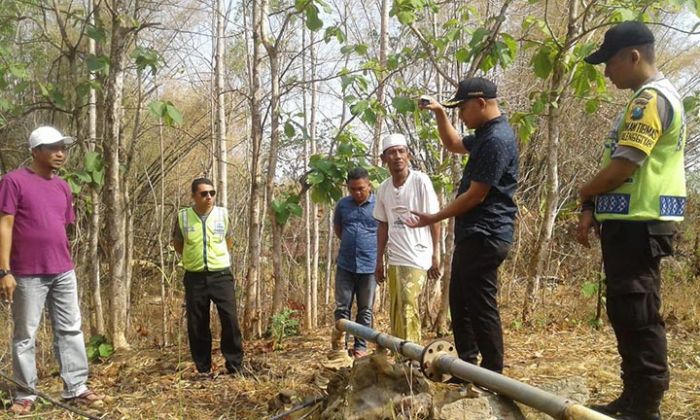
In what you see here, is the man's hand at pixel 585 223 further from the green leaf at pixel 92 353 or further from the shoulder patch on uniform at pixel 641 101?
the green leaf at pixel 92 353

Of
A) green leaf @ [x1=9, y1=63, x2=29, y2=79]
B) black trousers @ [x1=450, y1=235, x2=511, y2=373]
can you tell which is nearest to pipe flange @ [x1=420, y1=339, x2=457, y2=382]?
black trousers @ [x1=450, y1=235, x2=511, y2=373]

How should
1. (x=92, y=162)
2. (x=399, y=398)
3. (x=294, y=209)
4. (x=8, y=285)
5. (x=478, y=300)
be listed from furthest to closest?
1. (x=294, y=209)
2. (x=92, y=162)
3. (x=8, y=285)
4. (x=478, y=300)
5. (x=399, y=398)

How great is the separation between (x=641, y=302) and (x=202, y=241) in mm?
2907

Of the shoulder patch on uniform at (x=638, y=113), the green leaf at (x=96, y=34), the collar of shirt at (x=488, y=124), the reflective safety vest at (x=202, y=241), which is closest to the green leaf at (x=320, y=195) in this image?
the reflective safety vest at (x=202, y=241)

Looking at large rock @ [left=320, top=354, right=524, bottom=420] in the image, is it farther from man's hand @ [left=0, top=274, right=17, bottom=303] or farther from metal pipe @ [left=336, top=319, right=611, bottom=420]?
man's hand @ [left=0, top=274, right=17, bottom=303]

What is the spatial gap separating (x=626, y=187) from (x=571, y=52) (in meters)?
2.63

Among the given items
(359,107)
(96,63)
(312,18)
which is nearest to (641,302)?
(359,107)

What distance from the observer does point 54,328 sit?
353 centimetres

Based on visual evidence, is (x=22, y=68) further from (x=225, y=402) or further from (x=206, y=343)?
(x=225, y=402)

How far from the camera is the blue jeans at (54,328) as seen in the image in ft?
11.0

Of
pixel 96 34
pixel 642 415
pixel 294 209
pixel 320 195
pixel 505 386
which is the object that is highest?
pixel 96 34

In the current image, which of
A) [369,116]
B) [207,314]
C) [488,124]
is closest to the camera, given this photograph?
[488,124]

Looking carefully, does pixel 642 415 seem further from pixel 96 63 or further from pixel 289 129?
pixel 96 63

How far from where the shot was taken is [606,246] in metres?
2.26
